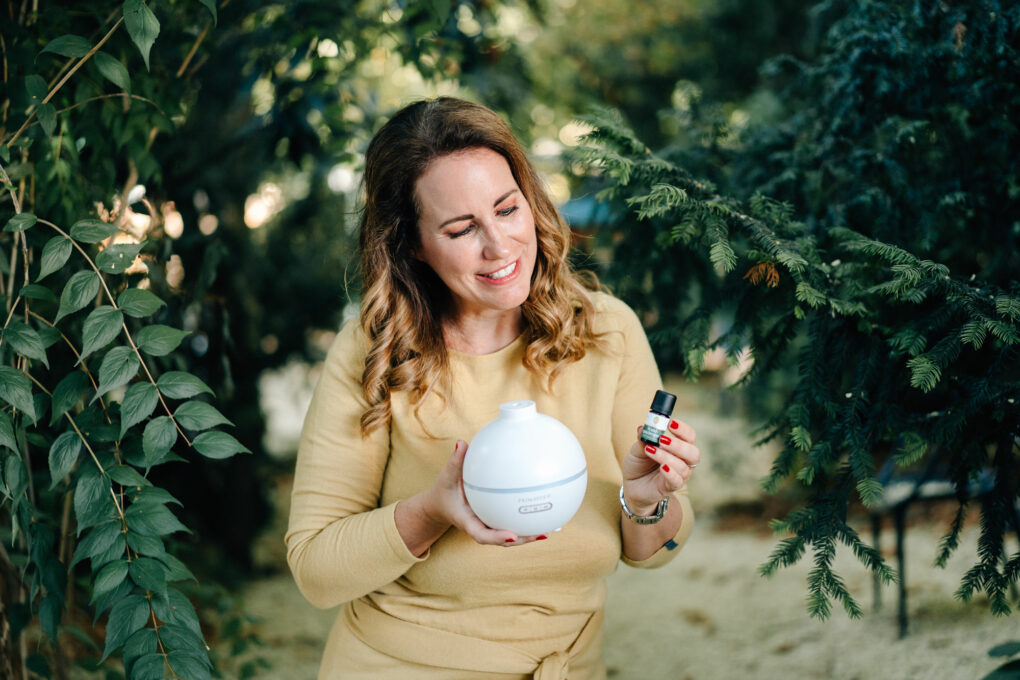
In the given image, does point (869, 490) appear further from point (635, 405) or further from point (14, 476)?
point (14, 476)

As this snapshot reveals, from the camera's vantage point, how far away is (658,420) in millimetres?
1354

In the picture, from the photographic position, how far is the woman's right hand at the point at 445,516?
54.2 inches

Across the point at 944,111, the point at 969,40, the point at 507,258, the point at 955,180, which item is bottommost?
the point at 507,258

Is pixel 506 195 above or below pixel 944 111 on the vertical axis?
below

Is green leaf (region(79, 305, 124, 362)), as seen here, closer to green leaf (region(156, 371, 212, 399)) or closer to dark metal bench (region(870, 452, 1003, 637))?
green leaf (region(156, 371, 212, 399))

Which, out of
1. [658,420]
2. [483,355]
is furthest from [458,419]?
[658,420]

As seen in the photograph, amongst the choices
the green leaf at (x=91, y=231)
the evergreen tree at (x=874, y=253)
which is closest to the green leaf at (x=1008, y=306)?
the evergreen tree at (x=874, y=253)

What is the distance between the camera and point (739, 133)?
233 cm

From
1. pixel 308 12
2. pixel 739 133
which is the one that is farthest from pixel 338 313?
pixel 739 133

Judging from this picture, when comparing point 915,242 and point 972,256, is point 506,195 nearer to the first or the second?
point 915,242

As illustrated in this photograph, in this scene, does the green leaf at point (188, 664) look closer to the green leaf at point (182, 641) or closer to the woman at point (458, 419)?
the green leaf at point (182, 641)

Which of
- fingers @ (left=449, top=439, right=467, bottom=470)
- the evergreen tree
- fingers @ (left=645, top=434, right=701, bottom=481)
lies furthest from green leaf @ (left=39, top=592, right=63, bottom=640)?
the evergreen tree

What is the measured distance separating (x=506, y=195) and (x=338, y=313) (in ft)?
9.30

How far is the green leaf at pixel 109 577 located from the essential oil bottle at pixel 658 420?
0.94m
